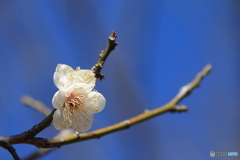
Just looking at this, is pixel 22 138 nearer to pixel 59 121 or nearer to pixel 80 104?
pixel 59 121

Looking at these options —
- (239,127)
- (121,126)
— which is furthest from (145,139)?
(121,126)

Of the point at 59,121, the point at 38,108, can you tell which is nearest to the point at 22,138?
the point at 59,121

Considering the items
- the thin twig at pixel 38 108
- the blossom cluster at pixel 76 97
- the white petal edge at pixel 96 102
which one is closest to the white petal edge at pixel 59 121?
the blossom cluster at pixel 76 97

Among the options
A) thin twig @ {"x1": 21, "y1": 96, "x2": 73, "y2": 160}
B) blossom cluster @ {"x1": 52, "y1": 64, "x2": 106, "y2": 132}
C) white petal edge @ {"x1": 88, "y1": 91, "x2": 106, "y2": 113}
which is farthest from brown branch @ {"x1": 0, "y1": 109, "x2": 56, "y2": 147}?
thin twig @ {"x1": 21, "y1": 96, "x2": 73, "y2": 160}

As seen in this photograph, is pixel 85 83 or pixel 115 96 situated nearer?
pixel 85 83

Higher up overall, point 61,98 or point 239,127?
point 239,127

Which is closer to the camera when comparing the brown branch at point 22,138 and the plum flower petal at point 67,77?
the brown branch at point 22,138

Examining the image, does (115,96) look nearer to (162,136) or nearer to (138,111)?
(138,111)

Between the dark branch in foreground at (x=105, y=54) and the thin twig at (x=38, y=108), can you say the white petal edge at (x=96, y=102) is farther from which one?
the thin twig at (x=38, y=108)
